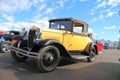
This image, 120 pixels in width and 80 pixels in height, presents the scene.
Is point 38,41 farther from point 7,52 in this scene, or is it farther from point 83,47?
point 7,52

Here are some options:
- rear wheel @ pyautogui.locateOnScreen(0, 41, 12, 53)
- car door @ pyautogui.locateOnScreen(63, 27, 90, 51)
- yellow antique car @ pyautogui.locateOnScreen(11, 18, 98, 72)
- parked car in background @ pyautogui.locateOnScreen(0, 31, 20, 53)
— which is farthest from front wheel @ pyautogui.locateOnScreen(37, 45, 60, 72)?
parked car in background @ pyautogui.locateOnScreen(0, 31, 20, 53)

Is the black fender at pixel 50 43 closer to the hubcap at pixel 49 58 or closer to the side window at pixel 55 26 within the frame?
the hubcap at pixel 49 58

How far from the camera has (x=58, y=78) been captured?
640 centimetres

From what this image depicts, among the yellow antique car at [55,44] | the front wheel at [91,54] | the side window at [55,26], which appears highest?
the side window at [55,26]

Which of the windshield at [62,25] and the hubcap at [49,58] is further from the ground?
the windshield at [62,25]

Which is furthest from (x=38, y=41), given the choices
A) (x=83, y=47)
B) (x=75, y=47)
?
(x=83, y=47)

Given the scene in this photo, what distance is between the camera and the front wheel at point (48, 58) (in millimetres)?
7034

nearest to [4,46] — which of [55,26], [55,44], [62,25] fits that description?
[55,26]

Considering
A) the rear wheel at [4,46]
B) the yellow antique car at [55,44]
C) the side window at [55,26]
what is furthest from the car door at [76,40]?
the rear wheel at [4,46]

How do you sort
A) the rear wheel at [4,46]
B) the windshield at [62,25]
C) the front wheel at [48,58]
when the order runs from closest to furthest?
the front wheel at [48,58]
the windshield at [62,25]
the rear wheel at [4,46]

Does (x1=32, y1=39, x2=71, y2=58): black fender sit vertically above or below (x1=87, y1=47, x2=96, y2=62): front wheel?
above

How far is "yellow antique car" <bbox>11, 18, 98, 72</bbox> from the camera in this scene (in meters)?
7.34

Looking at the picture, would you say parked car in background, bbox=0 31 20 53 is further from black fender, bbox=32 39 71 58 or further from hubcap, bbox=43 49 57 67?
hubcap, bbox=43 49 57 67

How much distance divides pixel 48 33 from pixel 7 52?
604 cm
